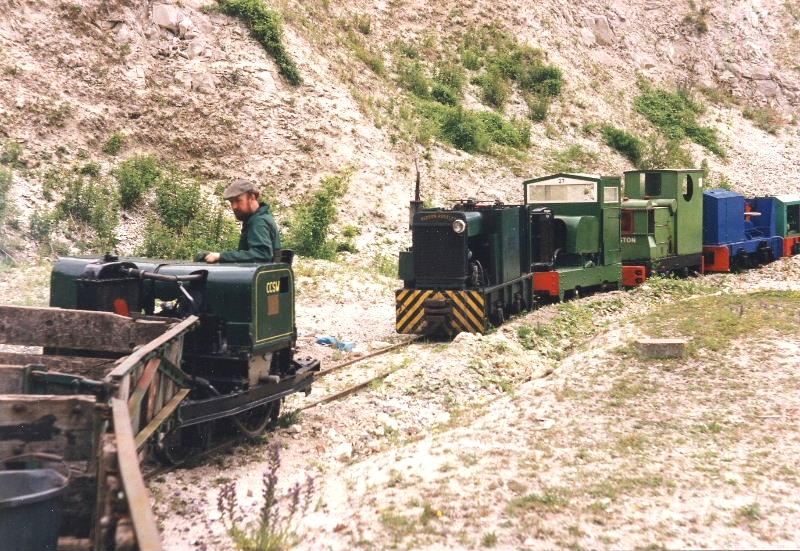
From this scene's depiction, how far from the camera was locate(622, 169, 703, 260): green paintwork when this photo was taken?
23.3m

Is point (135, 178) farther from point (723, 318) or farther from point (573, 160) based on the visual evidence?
point (573, 160)

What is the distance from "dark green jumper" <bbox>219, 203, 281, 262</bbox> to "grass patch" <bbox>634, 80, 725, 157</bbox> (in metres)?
34.7

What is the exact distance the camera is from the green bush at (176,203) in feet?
69.9

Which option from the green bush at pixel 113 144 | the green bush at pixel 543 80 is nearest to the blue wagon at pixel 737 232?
the green bush at pixel 543 80

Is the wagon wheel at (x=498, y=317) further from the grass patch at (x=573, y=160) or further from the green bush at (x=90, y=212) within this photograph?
the grass patch at (x=573, y=160)

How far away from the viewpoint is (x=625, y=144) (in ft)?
123

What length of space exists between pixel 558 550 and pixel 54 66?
2155 centimetres

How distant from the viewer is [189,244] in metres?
20.2

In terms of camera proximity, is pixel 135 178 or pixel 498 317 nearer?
pixel 498 317

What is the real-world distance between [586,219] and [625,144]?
1965cm

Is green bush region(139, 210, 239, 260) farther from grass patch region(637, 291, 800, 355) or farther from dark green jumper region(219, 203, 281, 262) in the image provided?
dark green jumper region(219, 203, 281, 262)

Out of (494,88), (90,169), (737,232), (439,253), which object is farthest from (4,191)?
(494,88)

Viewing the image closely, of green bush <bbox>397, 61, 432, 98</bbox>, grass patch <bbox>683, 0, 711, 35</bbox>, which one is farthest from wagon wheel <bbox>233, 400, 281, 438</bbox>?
grass patch <bbox>683, 0, 711, 35</bbox>

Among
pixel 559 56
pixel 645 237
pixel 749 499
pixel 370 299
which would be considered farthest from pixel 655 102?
pixel 749 499
